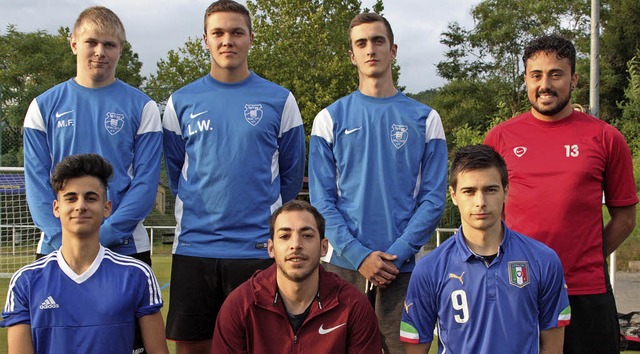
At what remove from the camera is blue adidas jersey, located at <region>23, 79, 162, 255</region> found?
389 centimetres

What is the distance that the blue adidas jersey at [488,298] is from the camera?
334 centimetres

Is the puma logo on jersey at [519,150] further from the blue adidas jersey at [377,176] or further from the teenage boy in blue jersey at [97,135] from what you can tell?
the teenage boy in blue jersey at [97,135]

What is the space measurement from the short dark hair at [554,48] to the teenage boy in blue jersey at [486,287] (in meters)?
0.73

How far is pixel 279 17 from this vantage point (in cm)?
3030

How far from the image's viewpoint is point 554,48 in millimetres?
3775

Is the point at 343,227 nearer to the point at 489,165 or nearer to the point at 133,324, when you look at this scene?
the point at 489,165

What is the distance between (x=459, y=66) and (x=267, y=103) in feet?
123

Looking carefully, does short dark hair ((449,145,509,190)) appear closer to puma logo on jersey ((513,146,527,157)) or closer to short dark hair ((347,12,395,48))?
puma logo on jersey ((513,146,527,157))

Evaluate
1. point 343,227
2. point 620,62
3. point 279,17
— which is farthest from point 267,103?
point 620,62

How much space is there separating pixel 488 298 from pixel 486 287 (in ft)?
0.17

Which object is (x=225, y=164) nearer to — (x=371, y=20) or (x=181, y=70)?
(x=371, y=20)

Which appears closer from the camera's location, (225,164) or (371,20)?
(225,164)

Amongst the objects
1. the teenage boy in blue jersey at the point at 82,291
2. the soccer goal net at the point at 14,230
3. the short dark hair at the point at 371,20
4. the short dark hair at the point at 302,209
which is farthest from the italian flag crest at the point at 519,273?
the soccer goal net at the point at 14,230

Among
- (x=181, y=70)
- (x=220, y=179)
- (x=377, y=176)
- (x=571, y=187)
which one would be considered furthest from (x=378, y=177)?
(x=181, y=70)
